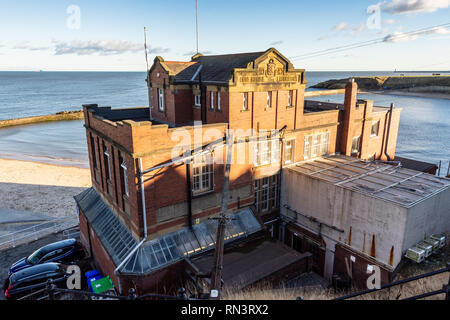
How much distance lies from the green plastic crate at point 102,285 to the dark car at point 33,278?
255cm

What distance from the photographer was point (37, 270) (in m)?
18.4

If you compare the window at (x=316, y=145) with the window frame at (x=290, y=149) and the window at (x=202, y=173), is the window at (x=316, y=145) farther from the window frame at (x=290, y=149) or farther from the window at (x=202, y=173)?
the window at (x=202, y=173)

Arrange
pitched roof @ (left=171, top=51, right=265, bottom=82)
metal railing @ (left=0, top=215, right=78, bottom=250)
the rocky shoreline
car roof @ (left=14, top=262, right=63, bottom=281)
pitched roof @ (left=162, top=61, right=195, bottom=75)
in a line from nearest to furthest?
car roof @ (left=14, top=262, right=63, bottom=281)
pitched roof @ (left=171, top=51, right=265, bottom=82)
pitched roof @ (left=162, top=61, right=195, bottom=75)
metal railing @ (left=0, top=215, right=78, bottom=250)
the rocky shoreline

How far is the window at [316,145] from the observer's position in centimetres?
2232

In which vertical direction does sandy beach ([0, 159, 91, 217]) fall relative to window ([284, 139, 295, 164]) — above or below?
below

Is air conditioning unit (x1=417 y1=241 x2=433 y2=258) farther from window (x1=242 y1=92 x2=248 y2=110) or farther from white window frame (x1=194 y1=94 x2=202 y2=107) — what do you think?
white window frame (x1=194 y1=94 x2=202 y2=107)

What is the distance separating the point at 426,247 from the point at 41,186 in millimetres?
40342

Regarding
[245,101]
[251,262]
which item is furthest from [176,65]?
[251,262]

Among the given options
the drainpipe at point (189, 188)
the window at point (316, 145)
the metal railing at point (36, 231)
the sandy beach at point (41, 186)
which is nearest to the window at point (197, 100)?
the drainpipe at point (189, 188)

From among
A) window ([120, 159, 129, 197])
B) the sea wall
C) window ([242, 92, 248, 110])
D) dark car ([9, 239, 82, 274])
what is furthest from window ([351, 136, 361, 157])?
the sea wall

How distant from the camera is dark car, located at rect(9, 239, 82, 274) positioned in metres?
20.0

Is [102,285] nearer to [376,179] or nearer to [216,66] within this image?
[216,66]

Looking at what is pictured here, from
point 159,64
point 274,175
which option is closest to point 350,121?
point 274,175
